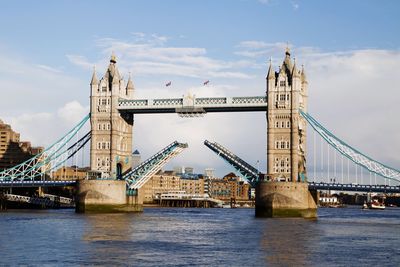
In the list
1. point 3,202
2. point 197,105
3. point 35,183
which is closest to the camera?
point 197,105

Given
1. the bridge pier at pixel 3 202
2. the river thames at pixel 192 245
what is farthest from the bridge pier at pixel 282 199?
the bridge pier at pixel 3 202

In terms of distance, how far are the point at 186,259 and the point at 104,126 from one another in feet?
216

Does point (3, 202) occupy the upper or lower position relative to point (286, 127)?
lower

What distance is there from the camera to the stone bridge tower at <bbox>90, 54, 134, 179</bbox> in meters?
108

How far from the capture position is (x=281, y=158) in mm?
99250

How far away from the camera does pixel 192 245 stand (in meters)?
53.8

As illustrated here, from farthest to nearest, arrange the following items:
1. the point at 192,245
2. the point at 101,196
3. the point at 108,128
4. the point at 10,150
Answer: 1. the point at 10,150
2. the point at 108,128
3. the point at 101,196
4. the point at 192,245

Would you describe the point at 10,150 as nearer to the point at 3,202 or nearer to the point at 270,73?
the point at 3,202

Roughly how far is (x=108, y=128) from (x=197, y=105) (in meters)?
14.2

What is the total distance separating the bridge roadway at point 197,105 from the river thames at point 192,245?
100 ft

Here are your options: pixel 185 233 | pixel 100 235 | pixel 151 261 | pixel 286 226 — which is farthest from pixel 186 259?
pixel 286 226

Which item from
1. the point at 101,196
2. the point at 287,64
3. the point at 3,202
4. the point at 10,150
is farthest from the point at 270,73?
the point at 10,150

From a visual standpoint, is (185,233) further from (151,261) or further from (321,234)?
(151,261)

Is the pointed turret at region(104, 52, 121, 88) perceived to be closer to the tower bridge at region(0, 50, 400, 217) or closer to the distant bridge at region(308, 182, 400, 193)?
the tower bridge at region(0, 50, 400, 217)
